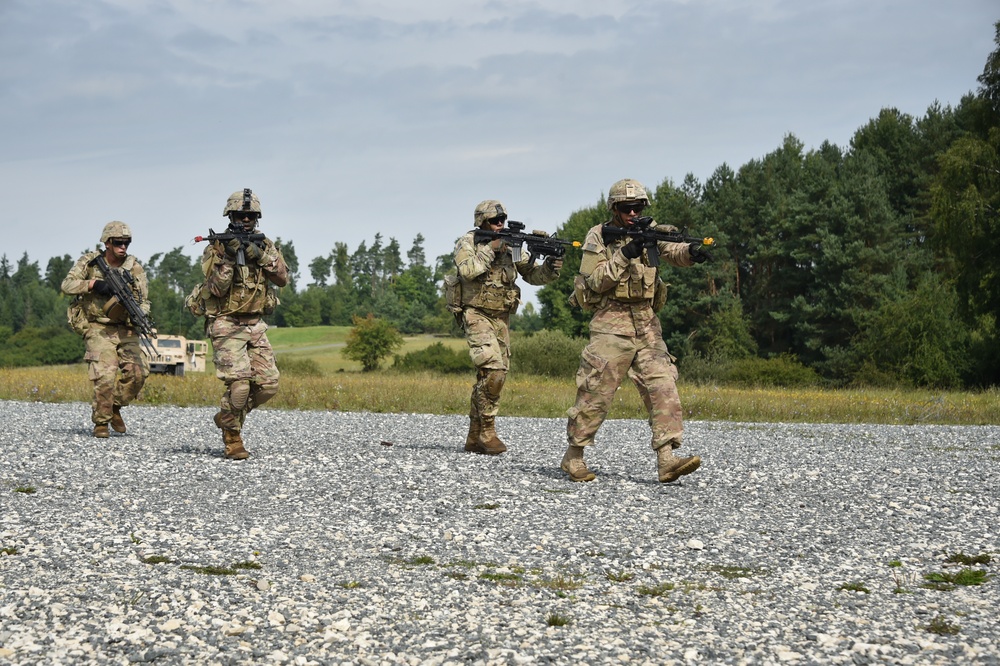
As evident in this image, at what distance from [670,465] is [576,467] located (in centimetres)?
101

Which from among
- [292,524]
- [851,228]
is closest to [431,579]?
[292,524]

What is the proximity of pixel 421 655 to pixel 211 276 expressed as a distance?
717 cm

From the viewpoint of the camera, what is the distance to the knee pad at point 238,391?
1133 centimetres

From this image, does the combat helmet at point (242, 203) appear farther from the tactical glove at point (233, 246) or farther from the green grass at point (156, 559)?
the green grass at point (156, 559)

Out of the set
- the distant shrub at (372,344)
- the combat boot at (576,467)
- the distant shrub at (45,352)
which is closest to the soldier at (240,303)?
the combat boot at (576,467)

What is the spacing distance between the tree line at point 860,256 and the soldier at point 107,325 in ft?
107

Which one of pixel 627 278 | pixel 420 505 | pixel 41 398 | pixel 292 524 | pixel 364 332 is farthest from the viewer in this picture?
pixel 364 332

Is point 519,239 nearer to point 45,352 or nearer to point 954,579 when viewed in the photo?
point 954,579

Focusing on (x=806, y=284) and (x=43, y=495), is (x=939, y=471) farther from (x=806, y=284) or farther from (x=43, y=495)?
(x=806, y=284)

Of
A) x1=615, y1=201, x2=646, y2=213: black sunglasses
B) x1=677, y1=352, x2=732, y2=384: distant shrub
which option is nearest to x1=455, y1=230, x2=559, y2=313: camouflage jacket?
x1=615, y1=201, x2=646, y2=213: black sunglasses

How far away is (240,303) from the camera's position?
11406mm

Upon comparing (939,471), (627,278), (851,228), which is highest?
(851,228)

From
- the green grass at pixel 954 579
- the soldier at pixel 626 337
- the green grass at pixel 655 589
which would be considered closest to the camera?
the green grass at pixel 655 589

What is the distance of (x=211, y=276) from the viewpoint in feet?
37.1
